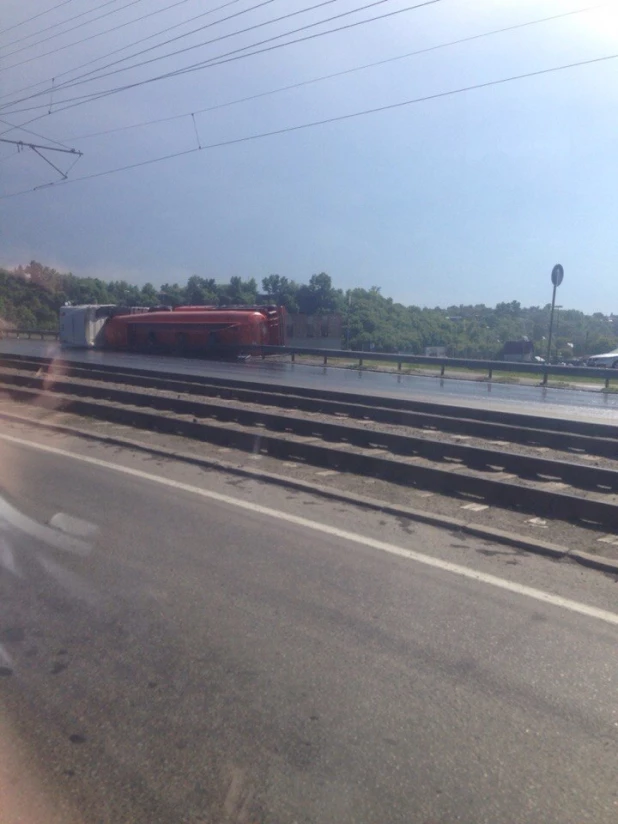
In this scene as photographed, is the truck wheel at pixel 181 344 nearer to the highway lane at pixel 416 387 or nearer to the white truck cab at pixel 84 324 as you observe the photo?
the highway lane at pixel 416 387

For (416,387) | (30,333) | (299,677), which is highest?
(299,677)

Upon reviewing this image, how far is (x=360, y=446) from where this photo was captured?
42.8 feet

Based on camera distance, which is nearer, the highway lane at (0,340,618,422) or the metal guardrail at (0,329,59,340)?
the highway lane at (0,340,618,422)

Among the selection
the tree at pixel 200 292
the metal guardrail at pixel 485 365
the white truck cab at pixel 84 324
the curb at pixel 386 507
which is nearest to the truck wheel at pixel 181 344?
the metal guardrail at pixel 485 365

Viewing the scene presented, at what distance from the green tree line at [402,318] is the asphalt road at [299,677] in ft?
49.9

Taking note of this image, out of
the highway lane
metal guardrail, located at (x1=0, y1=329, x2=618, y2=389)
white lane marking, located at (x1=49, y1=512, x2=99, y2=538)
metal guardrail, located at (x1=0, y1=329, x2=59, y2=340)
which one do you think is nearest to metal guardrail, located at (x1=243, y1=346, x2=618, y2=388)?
metal guardrail, located at (x1=0, y1=329, x2=618, y2=389)

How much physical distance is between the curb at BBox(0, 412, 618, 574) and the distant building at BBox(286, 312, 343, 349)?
2093cm

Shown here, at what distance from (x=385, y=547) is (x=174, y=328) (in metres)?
31.9

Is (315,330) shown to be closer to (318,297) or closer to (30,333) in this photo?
(318,297)

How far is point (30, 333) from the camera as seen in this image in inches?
2218

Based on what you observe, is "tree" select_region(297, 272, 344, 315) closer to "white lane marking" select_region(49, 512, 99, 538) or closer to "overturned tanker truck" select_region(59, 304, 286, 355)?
"overturned tanker truck" select_region(59, 304, 286, 355)

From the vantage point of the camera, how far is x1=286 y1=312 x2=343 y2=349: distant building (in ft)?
110

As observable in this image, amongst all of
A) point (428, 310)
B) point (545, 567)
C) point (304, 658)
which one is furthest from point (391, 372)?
point (304, 658)

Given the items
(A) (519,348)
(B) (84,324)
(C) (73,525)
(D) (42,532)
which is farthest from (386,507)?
(B) (84,324)
